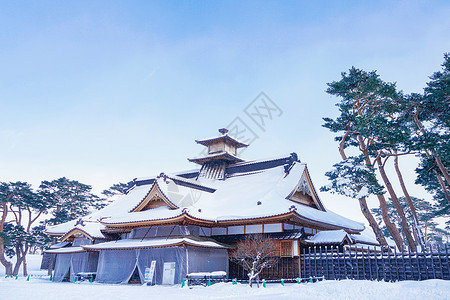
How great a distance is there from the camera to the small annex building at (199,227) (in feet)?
63.5

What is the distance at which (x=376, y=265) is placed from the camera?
16.6 metres

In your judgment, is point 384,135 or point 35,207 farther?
point 35,207

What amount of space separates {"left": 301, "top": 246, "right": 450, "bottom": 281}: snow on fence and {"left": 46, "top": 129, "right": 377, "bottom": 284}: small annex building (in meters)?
1.01

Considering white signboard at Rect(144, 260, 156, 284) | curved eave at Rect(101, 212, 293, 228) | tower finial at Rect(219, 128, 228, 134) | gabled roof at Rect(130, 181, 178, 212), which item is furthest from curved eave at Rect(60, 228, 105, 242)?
tower finial at Rect(219, 128, 228, 134)

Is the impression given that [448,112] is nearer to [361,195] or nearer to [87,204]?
[361,195]

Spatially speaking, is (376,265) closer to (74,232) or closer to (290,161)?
(290,161)

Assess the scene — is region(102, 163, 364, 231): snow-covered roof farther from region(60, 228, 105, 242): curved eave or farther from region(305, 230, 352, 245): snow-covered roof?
region(60, 228, 105, 242): curved eave

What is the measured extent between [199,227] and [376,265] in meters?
11.1

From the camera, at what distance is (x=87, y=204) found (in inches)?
1896

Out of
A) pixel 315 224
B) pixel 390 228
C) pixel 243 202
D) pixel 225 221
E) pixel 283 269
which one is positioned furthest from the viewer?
pixel 390 228

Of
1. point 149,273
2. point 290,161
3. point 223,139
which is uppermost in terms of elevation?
point 223,139

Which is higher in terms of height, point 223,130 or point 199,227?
point 223,130

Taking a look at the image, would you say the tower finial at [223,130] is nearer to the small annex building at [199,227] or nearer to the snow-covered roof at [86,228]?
the small annex building at [199,227]

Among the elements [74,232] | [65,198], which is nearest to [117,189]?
[65,198]
